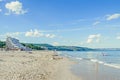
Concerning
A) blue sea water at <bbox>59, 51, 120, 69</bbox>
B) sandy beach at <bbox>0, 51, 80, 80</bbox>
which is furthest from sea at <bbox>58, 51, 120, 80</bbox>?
sandy beach at <bbox>0, 51, 80, 80</bbox>

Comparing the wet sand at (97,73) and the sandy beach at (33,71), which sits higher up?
the sandy beach at (33,71)

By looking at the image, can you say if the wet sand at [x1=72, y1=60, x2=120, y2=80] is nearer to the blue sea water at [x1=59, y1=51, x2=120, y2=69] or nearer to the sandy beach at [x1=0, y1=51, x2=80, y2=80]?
the sandy beach at [x1=0, y1=51, x2=80, y2=80]

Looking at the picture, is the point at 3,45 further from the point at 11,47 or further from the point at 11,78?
the point at 11,78

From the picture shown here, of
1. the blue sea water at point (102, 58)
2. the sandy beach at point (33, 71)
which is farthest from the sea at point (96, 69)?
the sandy beach at point (33, 71)

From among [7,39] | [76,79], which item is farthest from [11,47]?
[76,79]

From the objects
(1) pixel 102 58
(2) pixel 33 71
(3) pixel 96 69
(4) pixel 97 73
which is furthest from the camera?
(1) pixel 102 58

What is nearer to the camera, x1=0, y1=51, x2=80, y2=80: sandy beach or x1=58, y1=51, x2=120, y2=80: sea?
x1=0, y1=51, x2=80, y2=80: sandy beach

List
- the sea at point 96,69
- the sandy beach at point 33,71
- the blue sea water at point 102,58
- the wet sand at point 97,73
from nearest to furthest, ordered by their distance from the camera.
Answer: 1. the sandy beach at point 33,71
2. the wet sand at point 97,73
3. the sea at point 96,69
4. the blue sea water at point 102,58

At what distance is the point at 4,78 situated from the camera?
1574cm

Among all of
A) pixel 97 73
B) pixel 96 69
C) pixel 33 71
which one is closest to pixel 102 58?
pixel 96 69

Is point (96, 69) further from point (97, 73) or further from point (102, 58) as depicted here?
point (102, 58)

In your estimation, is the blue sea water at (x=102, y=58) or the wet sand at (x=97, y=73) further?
the blue sea water at (x=102, y=58)

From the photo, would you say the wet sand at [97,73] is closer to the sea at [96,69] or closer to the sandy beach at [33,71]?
the sea at [96,69]

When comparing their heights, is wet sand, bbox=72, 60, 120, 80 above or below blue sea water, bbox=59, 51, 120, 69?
below
